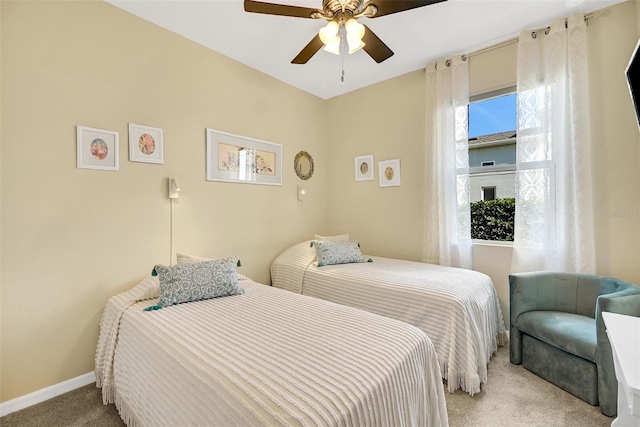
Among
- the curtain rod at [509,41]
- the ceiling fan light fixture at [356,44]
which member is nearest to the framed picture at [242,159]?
the ceiling fan light fixture at [356,44]

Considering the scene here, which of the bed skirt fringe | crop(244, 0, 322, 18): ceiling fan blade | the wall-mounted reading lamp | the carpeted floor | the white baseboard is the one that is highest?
crop(244, 0, 322, 18): ceiling fan blade

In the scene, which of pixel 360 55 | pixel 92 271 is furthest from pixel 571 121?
pixel 92 271

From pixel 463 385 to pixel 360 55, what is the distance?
→ 3.07 meters

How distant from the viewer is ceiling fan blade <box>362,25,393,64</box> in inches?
73.3

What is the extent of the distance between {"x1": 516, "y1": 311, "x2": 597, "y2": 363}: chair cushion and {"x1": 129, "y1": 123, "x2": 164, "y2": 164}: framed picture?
3251mm

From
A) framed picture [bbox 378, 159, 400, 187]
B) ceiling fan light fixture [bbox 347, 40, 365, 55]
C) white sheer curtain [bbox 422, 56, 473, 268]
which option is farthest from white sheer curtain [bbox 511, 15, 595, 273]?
ceiling fan light fixture [bbox 347, 40, 365, 55]

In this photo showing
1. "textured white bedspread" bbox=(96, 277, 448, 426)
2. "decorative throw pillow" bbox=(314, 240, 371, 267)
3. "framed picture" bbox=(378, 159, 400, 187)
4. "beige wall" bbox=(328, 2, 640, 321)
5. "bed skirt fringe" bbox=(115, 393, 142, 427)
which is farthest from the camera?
"framed picture" bbox=(378, 159, 400, 187)

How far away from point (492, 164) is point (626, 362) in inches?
93.0

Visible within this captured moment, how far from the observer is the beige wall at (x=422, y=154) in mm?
2145

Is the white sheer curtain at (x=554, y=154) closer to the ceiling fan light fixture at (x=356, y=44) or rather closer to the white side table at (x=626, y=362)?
the white side table at (x=626, y=362)

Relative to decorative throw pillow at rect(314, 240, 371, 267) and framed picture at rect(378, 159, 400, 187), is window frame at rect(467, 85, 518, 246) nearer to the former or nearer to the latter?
framed picture at rect(378, 159, 400, 187)

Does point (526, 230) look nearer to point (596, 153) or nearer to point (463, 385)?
point (596, 153)

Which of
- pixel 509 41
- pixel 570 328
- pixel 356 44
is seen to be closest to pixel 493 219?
pixel 570 328

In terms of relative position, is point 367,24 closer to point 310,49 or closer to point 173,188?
point 310,49
